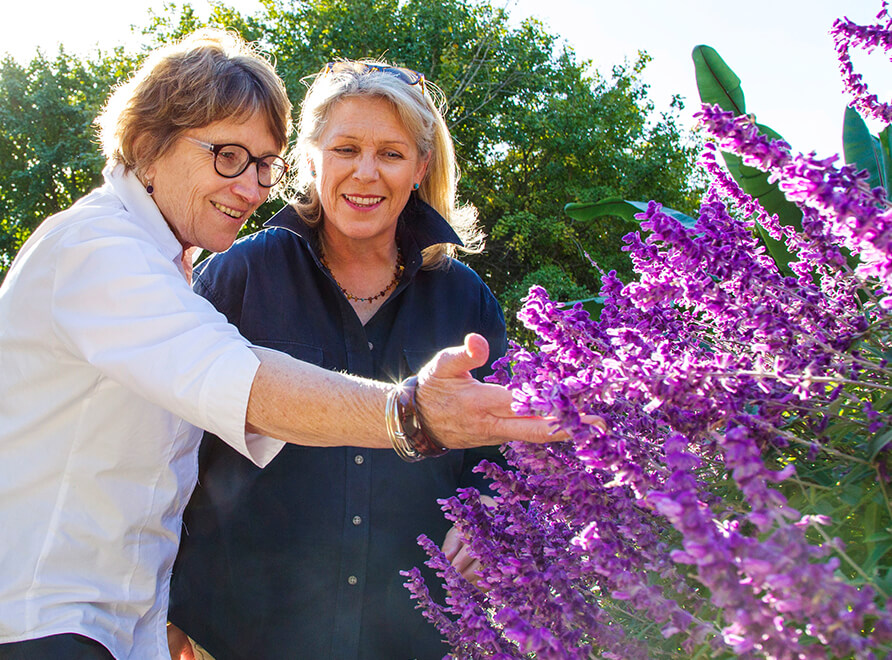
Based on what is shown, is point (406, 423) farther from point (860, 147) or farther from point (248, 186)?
point (860, 147)

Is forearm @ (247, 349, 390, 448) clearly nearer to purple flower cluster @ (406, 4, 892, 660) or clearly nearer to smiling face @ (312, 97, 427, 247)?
purple flower cluster @ (406, 4, 892, 660)

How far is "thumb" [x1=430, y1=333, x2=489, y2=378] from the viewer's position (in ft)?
4.00

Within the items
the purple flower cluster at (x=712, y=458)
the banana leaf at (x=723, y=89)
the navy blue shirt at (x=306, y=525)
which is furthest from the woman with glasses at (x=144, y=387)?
the banana leaf at (x=723, y=89)

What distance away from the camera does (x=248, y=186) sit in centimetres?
225

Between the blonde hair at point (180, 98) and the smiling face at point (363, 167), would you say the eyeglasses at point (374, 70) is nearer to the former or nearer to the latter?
the smiling face at point (363, 167)

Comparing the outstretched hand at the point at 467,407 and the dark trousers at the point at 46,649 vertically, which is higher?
the outstretched hand at the point at 467,407

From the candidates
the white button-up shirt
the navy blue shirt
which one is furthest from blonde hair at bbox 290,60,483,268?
the white button-up shirt

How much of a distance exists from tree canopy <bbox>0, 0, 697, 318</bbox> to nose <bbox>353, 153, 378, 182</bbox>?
51.0 ft

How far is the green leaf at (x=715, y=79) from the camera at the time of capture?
3.69 metres

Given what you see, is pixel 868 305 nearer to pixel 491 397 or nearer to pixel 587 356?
pixel 587 356

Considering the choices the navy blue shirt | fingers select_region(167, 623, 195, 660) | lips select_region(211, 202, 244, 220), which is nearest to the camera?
lips select_region(211, 202, 244, 220)

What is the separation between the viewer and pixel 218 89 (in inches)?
85.0

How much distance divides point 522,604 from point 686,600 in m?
0.30

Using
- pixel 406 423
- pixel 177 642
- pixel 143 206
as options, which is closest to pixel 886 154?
pixel 406 423
